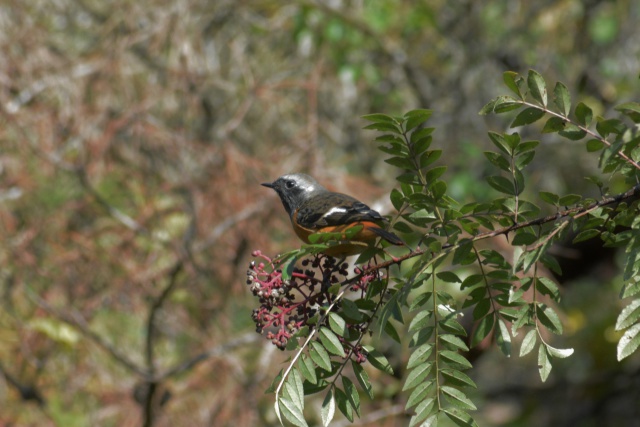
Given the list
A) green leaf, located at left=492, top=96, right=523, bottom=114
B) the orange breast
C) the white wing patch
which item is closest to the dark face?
the white wing patch

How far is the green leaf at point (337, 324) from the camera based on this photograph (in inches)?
63.3

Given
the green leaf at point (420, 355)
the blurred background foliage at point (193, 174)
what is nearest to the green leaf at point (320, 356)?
the green leaf at point (420, 355)

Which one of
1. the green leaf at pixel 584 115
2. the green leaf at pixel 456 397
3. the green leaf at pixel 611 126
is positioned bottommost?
the green leaf at pixel 456 397

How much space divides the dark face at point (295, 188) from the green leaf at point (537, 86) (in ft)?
4.73

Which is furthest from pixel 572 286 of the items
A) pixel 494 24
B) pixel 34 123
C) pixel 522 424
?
pixel 34 123

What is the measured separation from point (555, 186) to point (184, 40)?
4.07 meters

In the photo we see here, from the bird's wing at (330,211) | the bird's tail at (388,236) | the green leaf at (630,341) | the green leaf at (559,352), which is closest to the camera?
the green leaf at (630,341)

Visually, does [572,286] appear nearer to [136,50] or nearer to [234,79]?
[234,79]

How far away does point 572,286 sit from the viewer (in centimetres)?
834

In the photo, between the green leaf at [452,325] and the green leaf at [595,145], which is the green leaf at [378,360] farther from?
the green leaf at [595,145]

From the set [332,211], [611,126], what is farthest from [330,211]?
[611,126]

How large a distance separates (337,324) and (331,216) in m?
0.82

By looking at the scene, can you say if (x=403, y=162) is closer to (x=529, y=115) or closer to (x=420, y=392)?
(x=529, y=115)

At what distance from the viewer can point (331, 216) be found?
2418mm
